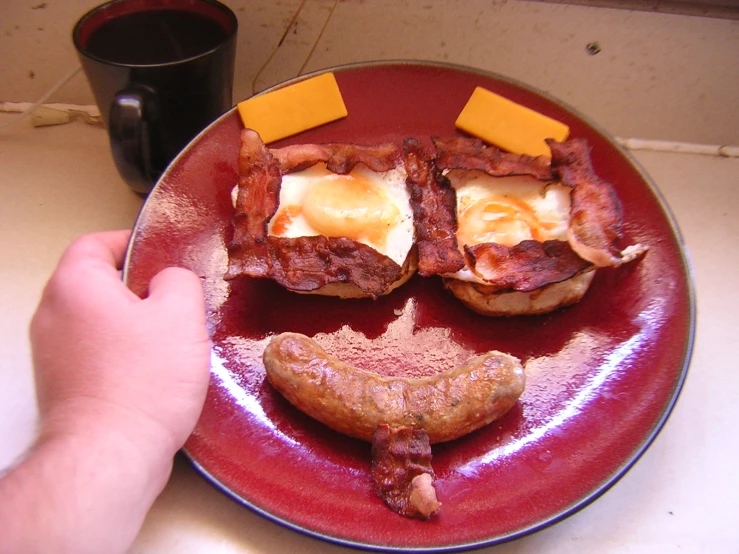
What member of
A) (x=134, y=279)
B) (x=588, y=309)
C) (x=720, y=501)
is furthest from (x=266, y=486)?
(x=720, y=501)

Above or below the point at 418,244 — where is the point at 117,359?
below

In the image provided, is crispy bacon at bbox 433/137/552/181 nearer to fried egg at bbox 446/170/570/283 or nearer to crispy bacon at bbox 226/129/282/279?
fried egg at bbox 446/170/570/283

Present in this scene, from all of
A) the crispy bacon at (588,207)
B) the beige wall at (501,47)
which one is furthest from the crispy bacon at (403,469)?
the beige wall at (501,47)

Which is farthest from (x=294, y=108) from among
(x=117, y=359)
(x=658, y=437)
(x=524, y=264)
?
(x=658, y=437)

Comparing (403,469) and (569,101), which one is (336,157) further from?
(569,101)

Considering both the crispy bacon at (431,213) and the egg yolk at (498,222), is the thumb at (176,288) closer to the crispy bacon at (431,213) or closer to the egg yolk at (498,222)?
the crispy bacon at (431,213)

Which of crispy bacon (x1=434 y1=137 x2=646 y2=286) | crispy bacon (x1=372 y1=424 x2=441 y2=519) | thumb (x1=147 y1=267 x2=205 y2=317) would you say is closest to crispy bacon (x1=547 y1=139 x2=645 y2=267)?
crispy bacon (x1=434 y1=137 x2=646 y2=286)
